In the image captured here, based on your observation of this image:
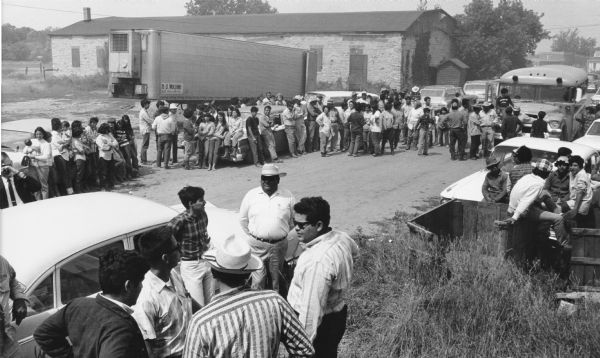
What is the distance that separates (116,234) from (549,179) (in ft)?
22.6

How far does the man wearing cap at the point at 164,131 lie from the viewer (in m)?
14.7

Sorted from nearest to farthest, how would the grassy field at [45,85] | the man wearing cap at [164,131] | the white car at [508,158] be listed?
the white car at [508,158]
the man wearing cap at [164,131]
the grassy field at [45,85]

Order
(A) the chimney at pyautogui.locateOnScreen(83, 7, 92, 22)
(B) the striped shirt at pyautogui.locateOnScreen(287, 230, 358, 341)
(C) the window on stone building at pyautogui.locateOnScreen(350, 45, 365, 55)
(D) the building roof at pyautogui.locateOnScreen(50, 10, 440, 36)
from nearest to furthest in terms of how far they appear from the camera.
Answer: (B) the striped shirt at pyautogui.locateOnScreen(287, 230, 358, 341), (C) the window on stone building at pyautogui.locateOnScreen(350, 45, 365, 55), (D) the building roof at pyautogui.locateOnScreen(50, 10, 440, 36), (A) the chimney at pyautogui.locateOnScreen(83, 7, 92, 22)

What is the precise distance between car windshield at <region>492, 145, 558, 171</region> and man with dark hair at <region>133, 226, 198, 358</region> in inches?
306

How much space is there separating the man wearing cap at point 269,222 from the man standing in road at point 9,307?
241 cm

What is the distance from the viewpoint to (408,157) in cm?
1756

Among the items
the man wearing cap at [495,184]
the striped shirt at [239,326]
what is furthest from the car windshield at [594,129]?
the striped shirt at [239,326]

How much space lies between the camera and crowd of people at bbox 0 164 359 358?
9.87 feet

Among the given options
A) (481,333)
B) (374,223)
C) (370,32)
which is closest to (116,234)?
(481,333)

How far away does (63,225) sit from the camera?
5.03 meters

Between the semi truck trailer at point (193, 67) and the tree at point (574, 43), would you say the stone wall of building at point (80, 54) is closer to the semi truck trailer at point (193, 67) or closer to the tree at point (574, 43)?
the semi truck trailer at point (193, 67)

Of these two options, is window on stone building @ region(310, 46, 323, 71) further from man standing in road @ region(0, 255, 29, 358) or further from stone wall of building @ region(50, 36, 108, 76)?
man standing in road @ region(0, 255, 29, 358)

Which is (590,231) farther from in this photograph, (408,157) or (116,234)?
(408,157)

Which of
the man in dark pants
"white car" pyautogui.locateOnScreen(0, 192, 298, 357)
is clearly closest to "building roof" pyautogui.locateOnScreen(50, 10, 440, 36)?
the man in dark pants
